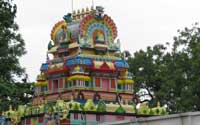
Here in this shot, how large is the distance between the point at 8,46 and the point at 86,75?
37.6ft

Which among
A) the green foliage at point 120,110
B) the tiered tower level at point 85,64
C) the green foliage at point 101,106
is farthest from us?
the tiered tower level at point 85,64

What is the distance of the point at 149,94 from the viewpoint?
4881 cm

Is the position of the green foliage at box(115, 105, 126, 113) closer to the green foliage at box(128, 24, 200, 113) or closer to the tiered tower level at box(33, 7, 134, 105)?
the tiered tower level at box(33, 7, 134, 105)

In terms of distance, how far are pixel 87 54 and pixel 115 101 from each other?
269cm

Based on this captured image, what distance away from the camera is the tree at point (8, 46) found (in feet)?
113

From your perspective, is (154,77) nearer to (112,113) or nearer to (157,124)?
(112,113)

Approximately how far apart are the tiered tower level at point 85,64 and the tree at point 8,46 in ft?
9.45

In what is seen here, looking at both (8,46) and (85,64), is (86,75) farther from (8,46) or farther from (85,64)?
(8,46)

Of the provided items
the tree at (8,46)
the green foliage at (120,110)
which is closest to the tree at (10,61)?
→ the tree at (8,46)

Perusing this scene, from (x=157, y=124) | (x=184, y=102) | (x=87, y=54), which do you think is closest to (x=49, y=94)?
(x=87, y=54)

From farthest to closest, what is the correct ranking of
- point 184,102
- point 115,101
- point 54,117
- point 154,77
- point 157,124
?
1. point 154,77
2. point 184,102
3. point 115,101
4. point 54,117
5. point 157,124

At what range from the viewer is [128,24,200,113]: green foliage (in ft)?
136

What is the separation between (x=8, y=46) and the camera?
41.6m

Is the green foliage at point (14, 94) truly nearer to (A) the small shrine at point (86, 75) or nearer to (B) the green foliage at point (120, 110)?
(A) the small shrine at point (86, 75)
